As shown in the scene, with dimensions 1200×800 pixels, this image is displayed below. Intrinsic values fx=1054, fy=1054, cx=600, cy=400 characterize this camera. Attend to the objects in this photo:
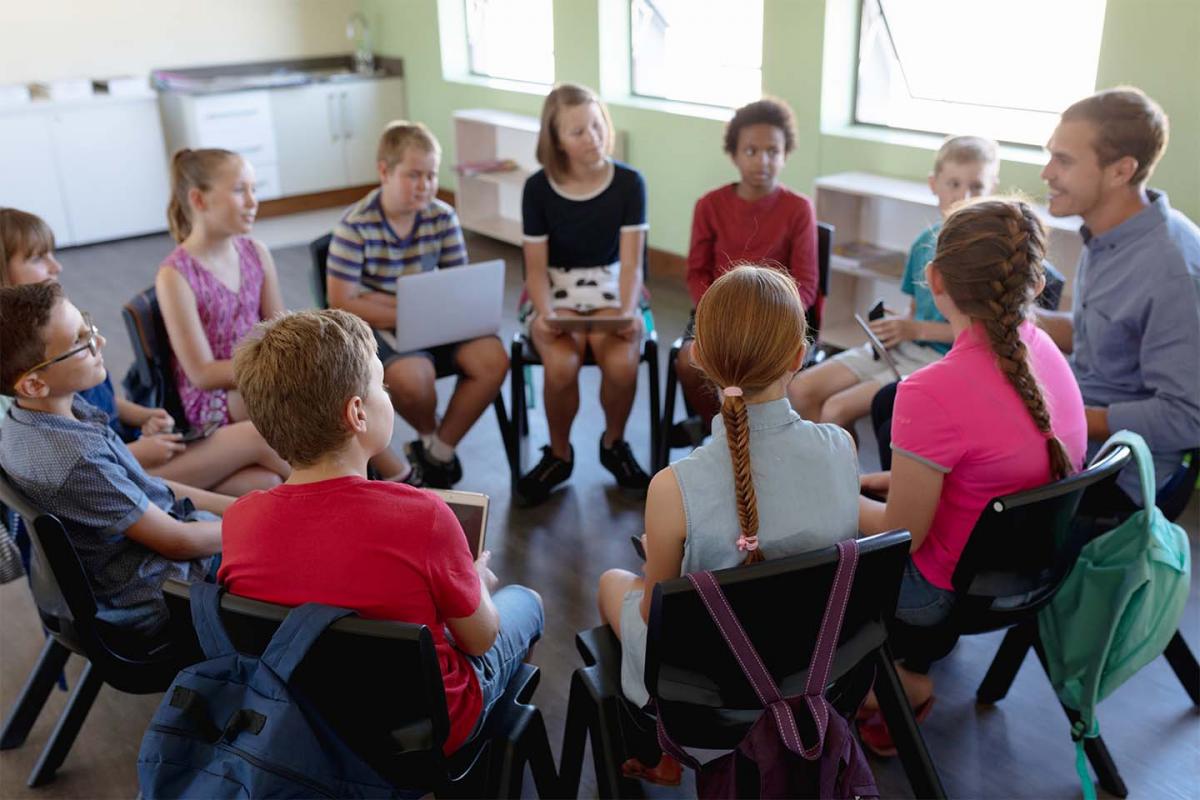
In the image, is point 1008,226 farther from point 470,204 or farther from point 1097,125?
point 470,204

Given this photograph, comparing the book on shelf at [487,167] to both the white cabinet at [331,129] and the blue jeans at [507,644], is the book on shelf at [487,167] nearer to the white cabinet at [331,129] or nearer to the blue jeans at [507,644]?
the white cabinet at [331,129]

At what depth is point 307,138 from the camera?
6.66m

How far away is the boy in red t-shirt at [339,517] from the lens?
139 centimetres

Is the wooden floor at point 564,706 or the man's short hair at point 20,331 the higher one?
the man's short hair at point 20,331

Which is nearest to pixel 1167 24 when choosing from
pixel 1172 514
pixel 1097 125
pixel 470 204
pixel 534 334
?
pixel 1097 125

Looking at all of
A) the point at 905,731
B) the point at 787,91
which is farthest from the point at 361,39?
the point at 905,731

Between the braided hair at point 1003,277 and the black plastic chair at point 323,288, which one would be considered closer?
the braided hair at point 1003,277

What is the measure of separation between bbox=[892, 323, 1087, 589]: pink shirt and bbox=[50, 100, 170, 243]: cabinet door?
17.8 feet

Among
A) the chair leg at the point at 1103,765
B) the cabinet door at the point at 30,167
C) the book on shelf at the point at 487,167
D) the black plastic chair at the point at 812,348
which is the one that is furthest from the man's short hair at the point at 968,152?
the cabinet door at the point at 30,167

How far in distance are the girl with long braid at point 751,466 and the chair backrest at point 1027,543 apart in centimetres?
28

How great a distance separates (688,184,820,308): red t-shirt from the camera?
3.07 meters

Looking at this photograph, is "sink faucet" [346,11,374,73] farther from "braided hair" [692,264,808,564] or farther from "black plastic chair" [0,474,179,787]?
"braided hair" [692,264,808,564]

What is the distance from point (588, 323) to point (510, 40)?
12.8 ft

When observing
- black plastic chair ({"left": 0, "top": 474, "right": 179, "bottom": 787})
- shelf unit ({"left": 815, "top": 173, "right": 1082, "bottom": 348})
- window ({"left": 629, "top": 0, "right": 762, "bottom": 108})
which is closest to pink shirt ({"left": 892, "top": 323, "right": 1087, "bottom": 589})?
black plastic chair ({"left": 0, "top": 474, "right": 179, "bottom": 787})
